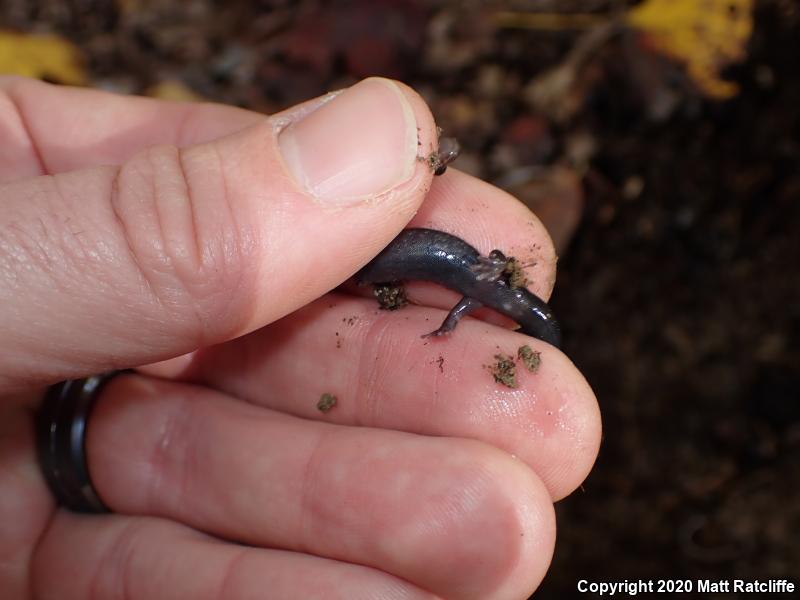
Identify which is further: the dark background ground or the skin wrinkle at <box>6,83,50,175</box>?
the dark background ground

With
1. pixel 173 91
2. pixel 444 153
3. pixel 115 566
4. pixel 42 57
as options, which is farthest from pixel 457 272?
pixel 42 57

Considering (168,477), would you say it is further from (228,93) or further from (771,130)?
(771,130)

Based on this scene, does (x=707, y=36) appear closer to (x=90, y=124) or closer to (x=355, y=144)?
(x=355, y=144)

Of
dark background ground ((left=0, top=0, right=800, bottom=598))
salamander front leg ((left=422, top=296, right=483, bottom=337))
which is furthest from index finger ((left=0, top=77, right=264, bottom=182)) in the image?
dark background ground ((left=0, top=0, right=800, bottom=598))

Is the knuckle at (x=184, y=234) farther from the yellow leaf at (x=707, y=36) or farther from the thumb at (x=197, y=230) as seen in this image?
the yellow leaf at (x=707, y=36)

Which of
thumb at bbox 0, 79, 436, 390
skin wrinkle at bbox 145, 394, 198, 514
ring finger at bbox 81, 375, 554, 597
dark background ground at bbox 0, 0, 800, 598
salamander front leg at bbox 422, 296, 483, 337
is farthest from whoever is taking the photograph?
dark background ground at bbox 0, 0, 800, 598

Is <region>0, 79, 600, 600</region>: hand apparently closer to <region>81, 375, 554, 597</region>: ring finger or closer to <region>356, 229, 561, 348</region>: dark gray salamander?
<region>81, 375, 554, 597</region>: ring finger

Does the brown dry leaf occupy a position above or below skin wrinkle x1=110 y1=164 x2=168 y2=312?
below
